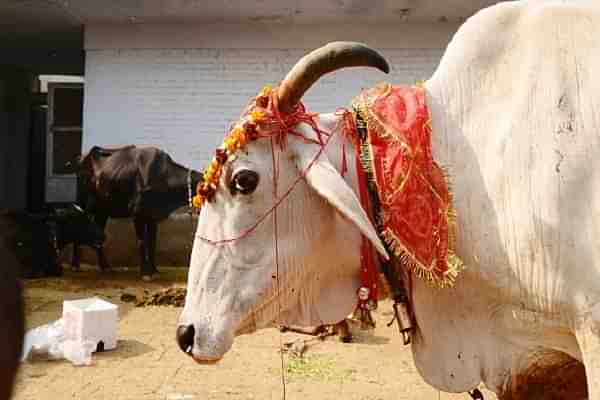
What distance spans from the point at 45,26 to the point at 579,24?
8335mm

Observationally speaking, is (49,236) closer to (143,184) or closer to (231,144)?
(143,184)

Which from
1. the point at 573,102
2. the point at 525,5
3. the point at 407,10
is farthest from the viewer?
the point at 407,10

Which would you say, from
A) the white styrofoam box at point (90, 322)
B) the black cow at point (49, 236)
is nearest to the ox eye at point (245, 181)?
the white styrofoam box at point (90, 322)

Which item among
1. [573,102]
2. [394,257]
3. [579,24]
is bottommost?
[394,257]

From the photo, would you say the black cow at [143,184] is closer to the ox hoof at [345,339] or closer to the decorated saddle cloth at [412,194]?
the ox hoof at [345,339]

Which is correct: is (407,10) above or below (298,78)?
above

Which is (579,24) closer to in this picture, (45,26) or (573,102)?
(573,102)

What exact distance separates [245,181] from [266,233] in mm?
191

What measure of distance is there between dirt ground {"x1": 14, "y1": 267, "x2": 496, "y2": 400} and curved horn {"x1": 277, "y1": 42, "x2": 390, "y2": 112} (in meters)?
1.96

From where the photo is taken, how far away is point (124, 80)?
8008mm

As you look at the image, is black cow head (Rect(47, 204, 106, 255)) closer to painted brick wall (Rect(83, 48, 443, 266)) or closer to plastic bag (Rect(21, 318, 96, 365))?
painted brick wall (Rect(83, 48, 443, 266))

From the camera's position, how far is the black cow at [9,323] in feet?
2.53

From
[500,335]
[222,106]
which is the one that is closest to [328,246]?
[500,335]

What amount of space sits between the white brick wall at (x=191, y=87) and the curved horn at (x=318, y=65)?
5.89 metres
